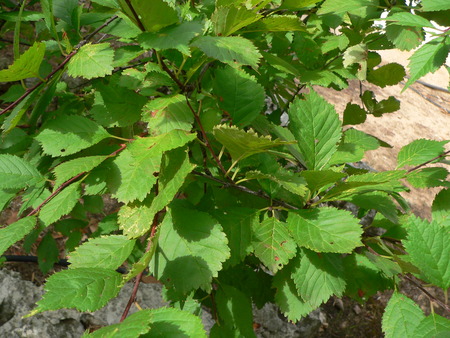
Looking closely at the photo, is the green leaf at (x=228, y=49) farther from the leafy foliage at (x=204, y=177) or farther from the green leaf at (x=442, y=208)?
the green leaf at (x=442, y=208)

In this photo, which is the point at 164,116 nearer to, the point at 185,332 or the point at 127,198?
the point at 127,198

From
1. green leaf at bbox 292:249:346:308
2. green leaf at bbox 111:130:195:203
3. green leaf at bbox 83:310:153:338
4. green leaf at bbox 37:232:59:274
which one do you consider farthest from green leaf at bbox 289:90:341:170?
green leaf at bbox 37:232:59:274

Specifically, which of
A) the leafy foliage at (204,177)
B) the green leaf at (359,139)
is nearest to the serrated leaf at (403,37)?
the leafy foliage at (204,177)

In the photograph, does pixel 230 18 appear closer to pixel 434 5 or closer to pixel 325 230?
pixel 325 230

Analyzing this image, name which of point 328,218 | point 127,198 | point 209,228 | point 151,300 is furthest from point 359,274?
point 151,300

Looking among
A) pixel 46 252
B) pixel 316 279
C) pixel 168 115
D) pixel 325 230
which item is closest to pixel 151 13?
pixel 168 115

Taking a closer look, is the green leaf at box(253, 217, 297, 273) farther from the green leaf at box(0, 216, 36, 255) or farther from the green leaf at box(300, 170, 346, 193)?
the green leaf at box(0, 216, 36, 255)
